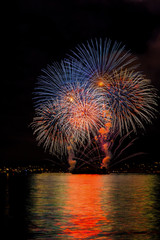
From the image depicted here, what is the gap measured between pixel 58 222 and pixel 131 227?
5453mm

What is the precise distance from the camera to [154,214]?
1352 inches

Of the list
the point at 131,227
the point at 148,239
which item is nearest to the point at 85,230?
the point at 131,227

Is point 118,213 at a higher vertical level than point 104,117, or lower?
lower

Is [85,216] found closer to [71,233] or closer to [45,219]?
[45,219]

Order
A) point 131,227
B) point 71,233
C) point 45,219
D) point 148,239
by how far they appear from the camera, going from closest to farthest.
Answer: point 148,239, point 71,233, point 131,227, point 45,219

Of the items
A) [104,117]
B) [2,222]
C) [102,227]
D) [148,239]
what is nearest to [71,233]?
[102,227]

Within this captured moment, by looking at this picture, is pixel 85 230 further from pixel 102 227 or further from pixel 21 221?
pixel 21 221

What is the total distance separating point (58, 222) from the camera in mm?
29547

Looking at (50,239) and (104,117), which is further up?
(104,117)

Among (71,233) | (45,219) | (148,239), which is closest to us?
(148,239)

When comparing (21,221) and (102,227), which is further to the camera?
(21,221)

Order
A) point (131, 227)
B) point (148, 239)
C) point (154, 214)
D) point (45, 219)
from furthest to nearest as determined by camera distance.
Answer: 1. point (154, 214)
2. point (45, 219)
3. point (131, 227)
4. point (148, 239)

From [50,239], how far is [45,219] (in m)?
9.39

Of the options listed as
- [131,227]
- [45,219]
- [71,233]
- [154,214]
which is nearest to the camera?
[71,233]
